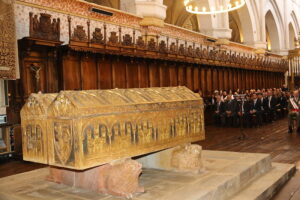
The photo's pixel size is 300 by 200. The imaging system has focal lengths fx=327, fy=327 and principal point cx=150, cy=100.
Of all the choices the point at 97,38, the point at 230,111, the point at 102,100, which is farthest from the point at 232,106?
the point at 102,100

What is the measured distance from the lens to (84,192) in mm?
3324

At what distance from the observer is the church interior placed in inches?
124

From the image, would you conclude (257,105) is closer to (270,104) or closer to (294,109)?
(270,104)

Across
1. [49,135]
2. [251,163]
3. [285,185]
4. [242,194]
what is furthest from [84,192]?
[285,185]

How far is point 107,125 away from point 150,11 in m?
8.61

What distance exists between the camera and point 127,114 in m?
3.38

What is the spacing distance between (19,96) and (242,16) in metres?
→ 15.2

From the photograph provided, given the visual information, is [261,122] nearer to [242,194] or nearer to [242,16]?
[242,194]

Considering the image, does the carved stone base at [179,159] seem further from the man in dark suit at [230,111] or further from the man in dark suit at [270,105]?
the man in dark suit at [270,105]

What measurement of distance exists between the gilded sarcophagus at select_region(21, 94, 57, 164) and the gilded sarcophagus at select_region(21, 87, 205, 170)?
21mm

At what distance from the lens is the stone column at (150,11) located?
437 inches

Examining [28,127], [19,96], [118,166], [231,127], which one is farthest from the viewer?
[231,127]

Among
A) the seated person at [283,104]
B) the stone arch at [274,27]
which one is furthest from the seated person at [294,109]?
the stone arch at [274,27]

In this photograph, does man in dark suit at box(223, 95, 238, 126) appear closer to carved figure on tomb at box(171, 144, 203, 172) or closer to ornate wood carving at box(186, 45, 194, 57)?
ornate wood carving at box(186, 45, 194, 57)
